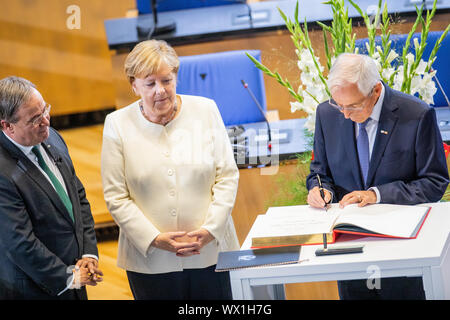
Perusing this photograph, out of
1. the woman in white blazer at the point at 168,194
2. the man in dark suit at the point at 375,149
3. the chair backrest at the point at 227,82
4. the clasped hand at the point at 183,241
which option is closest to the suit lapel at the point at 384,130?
the man in dark suit at the point at 375,149

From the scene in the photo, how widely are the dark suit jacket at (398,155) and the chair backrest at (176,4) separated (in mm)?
3147

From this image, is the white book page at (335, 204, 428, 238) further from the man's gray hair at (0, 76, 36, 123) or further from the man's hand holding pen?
the man's gray hair at (0, 76, 36, 123)

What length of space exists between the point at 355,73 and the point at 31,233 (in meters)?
1.20

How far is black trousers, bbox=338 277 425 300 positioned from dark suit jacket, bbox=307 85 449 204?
10.9 inches

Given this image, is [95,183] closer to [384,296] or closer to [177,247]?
[177,247]

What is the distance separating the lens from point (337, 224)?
185cm

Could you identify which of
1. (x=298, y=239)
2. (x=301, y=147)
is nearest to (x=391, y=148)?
(x=298, y=239)

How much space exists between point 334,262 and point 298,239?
0.22 meters

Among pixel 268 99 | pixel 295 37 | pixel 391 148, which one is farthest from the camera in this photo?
pixel 268 99

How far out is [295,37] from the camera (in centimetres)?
253

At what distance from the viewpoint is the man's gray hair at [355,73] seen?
2094 mm

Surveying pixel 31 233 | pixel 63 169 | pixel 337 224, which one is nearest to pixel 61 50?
pixel 63 169

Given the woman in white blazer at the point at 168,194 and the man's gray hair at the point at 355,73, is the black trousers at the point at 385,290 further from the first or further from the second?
the man's gray hair at the point at 355,73

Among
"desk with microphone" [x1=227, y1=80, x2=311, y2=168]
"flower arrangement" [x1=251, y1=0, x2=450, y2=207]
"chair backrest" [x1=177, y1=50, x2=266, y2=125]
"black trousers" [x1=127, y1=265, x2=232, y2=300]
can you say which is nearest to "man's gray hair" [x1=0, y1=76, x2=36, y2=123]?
"black trousers" [x1=127, y1=265, x2=232, y2=300]
